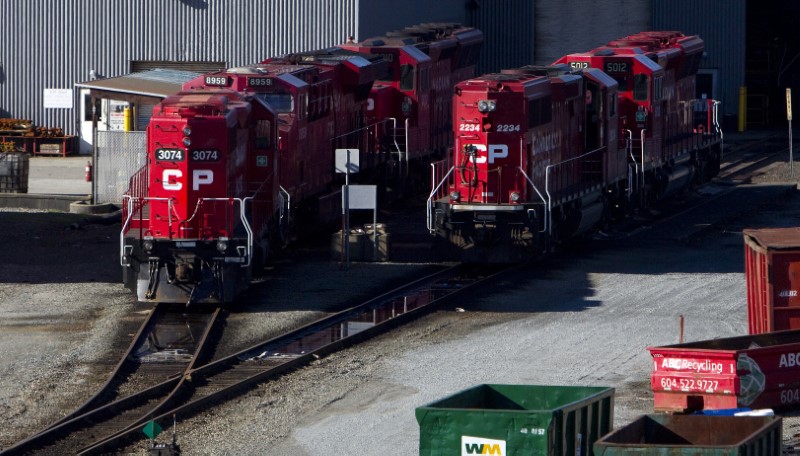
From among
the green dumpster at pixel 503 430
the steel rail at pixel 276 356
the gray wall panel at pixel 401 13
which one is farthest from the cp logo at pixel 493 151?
the gray wall panel at pixel 401 13

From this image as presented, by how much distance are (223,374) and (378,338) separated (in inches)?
123

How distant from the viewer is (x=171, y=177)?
2308 cm

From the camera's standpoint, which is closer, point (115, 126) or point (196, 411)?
point (196, 411)

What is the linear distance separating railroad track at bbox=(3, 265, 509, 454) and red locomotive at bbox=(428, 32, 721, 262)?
48.0 inches

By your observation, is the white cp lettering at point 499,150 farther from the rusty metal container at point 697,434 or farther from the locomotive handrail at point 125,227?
the rusty metal container at point 697,434

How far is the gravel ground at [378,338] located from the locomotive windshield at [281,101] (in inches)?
121

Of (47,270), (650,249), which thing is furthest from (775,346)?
(47,270)

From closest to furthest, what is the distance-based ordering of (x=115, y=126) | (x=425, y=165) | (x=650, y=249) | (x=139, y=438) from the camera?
(x=139, y=438) → (x=650, y=249) → (x=425, y=165) → (x=115, y=126)

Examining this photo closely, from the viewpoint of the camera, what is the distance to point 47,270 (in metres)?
27.2

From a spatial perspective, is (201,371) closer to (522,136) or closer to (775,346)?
(775,346)

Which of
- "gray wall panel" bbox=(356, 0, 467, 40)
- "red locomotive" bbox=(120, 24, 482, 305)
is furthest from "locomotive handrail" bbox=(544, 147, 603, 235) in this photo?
"gray wall panel" bbox=(356, 0, 467, 40)

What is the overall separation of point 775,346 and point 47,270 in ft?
49.1

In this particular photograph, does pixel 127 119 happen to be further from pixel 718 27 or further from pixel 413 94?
pixel 718 27

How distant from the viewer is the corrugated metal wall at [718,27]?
Answer: 5288cm
